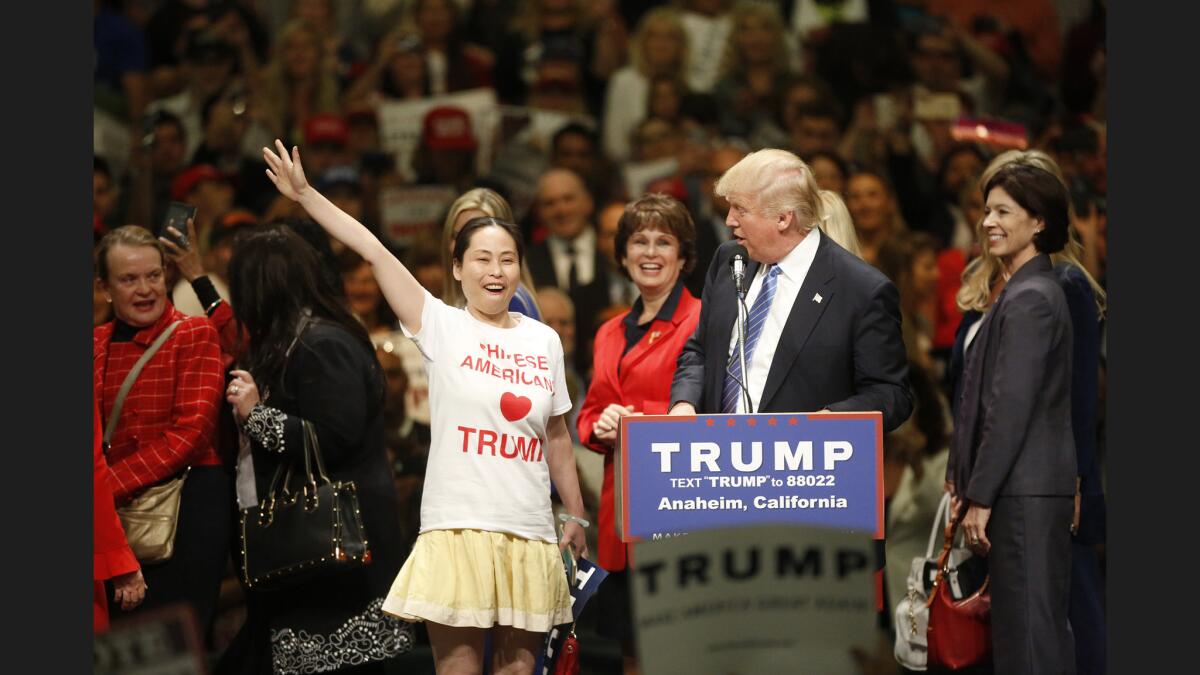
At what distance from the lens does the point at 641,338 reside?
5.48 metres

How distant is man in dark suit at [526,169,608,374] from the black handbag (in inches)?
108

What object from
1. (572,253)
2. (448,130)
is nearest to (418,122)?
(448,130)

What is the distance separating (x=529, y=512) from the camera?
4.62 meters

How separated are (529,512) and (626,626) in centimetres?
101

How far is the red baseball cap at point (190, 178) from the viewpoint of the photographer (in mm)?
8320

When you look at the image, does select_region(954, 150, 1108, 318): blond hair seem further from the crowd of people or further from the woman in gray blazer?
the woman in gray blazer

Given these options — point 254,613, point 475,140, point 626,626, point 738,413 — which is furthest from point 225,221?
point 738,413

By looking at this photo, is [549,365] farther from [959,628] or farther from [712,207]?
[712,207]

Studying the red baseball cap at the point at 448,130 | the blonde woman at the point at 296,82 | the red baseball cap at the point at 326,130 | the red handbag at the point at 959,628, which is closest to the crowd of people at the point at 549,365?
the red handbag at the point at 959,628

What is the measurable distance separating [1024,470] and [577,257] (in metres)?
3.63

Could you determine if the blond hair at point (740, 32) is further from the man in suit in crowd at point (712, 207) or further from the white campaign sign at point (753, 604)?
the white campaign sign at point (753, 604)

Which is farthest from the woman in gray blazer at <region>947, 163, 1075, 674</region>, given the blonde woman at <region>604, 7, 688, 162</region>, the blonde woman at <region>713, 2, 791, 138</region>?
the blonde woman at <region>604, 7, 688, 162</region>

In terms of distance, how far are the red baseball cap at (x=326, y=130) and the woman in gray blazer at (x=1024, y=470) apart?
496 cm

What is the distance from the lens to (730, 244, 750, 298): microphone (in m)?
4.54
